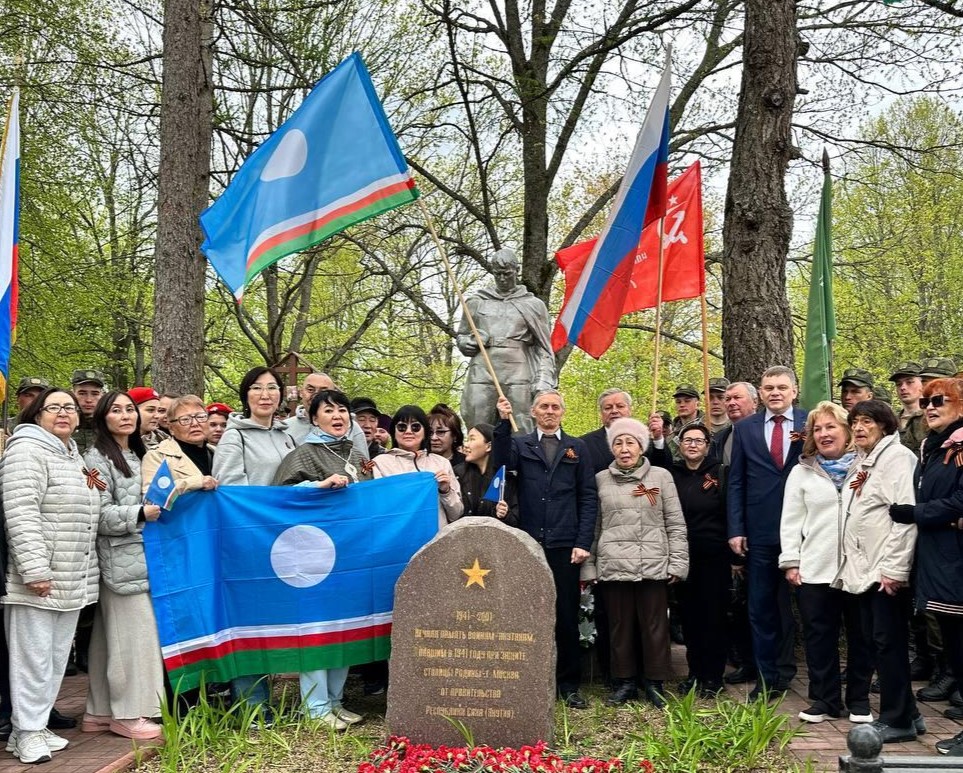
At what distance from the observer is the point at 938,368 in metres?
7.44

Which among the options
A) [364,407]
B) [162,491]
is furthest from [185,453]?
[364,407]

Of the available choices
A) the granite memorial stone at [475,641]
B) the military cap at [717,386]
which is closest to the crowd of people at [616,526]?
the granite memorial stone at [475,641]

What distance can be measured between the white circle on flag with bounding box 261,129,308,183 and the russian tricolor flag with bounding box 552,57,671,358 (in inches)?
98.5

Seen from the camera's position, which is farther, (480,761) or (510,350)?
(510,350)

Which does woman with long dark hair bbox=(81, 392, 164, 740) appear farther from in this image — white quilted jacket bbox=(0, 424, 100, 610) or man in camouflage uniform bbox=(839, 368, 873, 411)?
man in camouflage uniform bbox=(839, 368, 873, 411)

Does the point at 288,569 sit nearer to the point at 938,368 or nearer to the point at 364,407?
the point at 364,407

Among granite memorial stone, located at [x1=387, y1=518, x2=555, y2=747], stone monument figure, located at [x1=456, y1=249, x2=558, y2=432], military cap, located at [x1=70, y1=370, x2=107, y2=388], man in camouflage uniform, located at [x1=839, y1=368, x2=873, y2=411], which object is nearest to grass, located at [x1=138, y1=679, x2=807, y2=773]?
granite memorial stone, located at [x1=387, y1=518, x2=555, y2=747]

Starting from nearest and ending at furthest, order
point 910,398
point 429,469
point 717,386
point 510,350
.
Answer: point 429,469 → point 910,398 → point 717,386 → point 510,350

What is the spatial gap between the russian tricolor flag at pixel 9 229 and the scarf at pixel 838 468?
5.56 metres

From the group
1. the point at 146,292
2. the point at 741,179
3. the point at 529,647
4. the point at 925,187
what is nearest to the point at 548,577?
the point at 529,647

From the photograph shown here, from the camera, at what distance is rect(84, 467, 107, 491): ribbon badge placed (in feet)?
19.2

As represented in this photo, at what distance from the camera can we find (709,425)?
8422 mm

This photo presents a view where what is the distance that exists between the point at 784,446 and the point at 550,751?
263 centimetres

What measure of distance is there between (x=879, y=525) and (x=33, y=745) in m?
4.99
